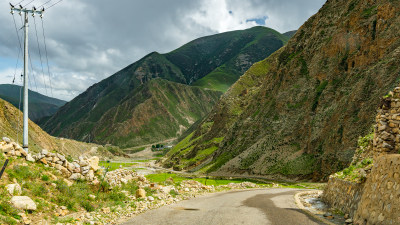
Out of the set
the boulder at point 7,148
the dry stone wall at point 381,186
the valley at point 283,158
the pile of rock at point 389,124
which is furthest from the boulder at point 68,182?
the pile of rock at point 389,124

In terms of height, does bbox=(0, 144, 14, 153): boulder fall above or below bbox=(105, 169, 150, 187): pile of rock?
above

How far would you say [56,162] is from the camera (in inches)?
651

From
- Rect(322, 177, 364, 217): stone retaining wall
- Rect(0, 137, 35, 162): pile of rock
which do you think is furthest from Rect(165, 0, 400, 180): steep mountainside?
Rect(0, 137, 35, 162): pile of rock

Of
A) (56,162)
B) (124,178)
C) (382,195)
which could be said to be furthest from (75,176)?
(382,195)

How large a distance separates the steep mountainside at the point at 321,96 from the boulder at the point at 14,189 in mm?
62704

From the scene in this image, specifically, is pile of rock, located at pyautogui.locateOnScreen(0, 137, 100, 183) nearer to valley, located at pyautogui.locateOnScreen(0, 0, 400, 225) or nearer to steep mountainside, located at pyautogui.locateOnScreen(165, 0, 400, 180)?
valley, located at pyautogui.locateOnScreen(0, 0, 400, 225)

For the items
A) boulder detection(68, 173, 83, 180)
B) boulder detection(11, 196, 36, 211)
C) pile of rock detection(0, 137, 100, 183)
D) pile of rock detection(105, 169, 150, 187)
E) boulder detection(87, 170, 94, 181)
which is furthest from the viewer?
pile of rock detection(105, 169, 150, 187)

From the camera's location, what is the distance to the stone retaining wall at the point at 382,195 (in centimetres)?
852

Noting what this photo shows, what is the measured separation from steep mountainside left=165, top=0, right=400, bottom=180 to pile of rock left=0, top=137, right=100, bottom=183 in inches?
2292

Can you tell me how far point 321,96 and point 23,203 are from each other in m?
80.2

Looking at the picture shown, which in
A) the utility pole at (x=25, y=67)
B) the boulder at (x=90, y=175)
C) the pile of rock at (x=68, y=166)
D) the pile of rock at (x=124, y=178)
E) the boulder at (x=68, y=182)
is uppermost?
the utility pole at (x=25, y=67)

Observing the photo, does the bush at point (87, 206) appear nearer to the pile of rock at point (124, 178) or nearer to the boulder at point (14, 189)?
the boulder at point (14, 189)

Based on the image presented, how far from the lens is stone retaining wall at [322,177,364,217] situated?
12.2 m

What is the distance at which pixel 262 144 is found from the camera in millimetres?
88500
